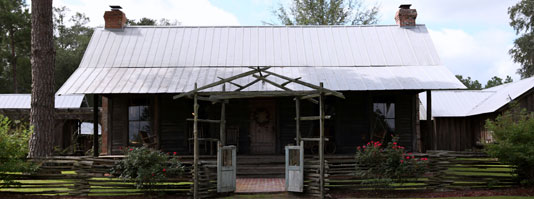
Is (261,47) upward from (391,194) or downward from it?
upward

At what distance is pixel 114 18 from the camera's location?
754 inches

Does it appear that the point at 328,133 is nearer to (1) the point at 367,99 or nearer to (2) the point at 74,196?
(1) the point at 367,99

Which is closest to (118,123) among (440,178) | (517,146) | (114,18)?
(114,18)

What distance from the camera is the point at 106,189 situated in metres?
12.0

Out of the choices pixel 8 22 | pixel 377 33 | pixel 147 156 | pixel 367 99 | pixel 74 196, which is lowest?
pixel 74 196

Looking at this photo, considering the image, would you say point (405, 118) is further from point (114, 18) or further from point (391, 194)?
point (114, 18)

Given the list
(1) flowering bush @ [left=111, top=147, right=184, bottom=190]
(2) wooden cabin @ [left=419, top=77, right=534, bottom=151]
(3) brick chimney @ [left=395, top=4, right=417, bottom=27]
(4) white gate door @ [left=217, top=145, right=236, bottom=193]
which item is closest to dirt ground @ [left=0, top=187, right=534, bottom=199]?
(4) white gate door @ [left=217, top=145, right=236, bottom=193]

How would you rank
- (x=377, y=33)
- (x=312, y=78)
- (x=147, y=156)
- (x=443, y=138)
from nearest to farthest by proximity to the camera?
1. (x=147, y=156)
2. (x=312, y=78)
3. (x=377, y=33)
4. (x=443, y=138)

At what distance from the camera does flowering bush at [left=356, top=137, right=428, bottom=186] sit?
1202cm

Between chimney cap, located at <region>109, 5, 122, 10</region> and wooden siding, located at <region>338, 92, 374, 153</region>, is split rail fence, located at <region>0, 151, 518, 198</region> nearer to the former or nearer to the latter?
wooden siding, located at <region>338, 92, 374, 153</region>

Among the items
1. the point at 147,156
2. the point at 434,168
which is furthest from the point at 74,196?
the point at 434,168

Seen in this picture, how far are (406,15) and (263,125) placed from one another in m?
7.29

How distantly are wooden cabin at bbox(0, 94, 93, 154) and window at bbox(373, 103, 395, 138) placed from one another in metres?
13.4

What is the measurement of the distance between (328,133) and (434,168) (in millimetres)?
4716
